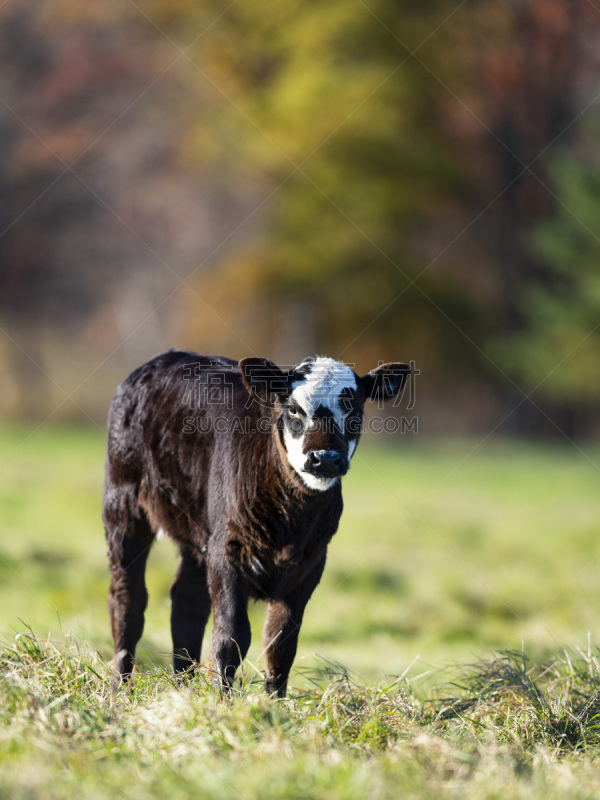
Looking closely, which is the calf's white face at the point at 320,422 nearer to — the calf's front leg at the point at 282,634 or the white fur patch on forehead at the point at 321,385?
the white fur patch on forehead at the point at 321,385

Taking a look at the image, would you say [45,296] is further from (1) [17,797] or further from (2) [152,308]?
(1) [17,797]

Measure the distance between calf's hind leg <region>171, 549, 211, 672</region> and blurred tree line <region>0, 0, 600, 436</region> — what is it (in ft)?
60.0

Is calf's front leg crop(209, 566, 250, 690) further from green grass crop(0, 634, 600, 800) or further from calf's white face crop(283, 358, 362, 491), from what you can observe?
calf's white face crop(283, 358, 362, 491)

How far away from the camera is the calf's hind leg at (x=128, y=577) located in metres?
6.46

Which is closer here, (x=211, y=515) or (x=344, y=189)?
(x=211, y=515)

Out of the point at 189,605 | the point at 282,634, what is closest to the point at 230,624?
the point at 282,634

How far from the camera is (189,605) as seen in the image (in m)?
6.49

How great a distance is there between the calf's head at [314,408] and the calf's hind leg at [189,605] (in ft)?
4.15

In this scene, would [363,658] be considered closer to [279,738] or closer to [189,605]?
[189,605]

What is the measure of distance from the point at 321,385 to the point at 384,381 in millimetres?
589

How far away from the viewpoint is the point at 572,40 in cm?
2852

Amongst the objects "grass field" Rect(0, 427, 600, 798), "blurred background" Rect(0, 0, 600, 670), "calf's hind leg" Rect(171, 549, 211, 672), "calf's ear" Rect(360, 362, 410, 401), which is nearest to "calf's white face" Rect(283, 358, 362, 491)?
"calf's ear" Rect(360, 362, 410, 401)

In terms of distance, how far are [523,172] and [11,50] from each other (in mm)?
15495

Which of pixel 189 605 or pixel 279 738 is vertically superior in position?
pixel 279 738
